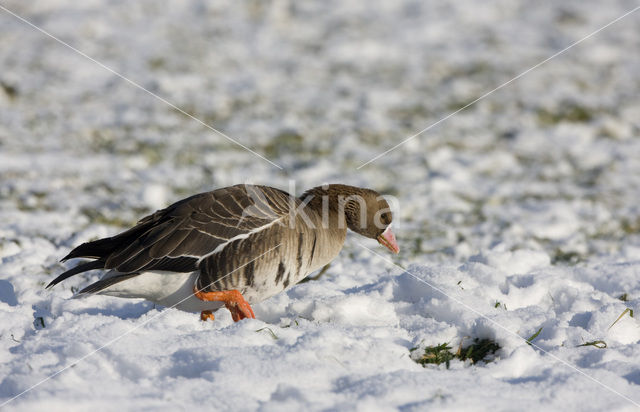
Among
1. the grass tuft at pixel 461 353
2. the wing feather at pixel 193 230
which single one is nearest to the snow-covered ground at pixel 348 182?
the grass tuft at pixel 461 353

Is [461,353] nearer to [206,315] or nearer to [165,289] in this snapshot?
[206,315]

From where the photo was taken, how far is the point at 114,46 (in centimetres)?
1114

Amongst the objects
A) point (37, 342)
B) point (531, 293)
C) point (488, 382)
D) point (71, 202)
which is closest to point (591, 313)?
point (531, 293)

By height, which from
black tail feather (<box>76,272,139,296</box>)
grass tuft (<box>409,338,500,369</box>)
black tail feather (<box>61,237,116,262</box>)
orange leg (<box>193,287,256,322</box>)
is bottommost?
grass tuft (<box>409,338,500,369</box>)

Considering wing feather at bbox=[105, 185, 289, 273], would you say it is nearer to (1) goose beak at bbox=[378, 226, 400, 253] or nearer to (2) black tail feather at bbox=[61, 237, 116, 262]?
(2) black tail feather at bbox=[61, 237, 116, 262]

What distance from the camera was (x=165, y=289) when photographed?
3.78m

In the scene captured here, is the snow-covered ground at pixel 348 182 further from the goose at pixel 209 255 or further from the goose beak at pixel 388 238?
the goose beak at pixel 388 238

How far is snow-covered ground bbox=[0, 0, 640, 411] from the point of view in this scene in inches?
117

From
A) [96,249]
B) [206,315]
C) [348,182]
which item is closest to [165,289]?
[206,315]

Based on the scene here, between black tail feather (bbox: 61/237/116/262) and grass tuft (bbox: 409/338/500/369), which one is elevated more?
black tail feather (bbox: 61/237/116/262)

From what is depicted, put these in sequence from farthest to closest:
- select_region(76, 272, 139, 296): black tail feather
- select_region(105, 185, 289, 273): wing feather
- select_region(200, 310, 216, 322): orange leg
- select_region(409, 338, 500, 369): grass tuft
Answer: select_region(200, 310, 216, 322): orange leg, select_region(105, 185, 289, 273): wing feather, select_region(76, 272, 139, 296): black tail feather, select_region(409, 338, 500, 369): grass tuft

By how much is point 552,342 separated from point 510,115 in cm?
741

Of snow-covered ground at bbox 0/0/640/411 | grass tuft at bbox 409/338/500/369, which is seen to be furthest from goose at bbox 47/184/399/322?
grass tuft at bbox 409/338/500/369

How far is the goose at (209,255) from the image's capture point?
3699 millimetres
